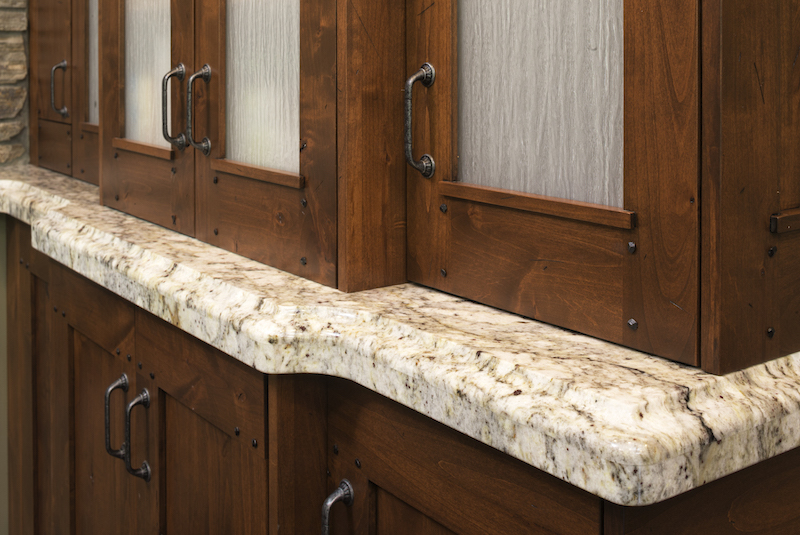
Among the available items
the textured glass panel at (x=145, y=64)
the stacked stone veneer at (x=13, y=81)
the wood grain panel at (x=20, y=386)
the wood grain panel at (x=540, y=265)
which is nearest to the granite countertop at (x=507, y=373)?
the wood grain panel at (x=540, y=265)

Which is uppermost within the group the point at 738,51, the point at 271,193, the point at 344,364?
the point at 738,51

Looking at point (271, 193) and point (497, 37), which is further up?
point (497, 37)

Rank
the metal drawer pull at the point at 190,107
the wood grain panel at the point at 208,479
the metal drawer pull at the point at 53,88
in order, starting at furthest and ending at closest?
the metal drawer pull at the point at 53,88
the metal drawer pull at the point at 190,107
the wood grain panel at the point at 208,479

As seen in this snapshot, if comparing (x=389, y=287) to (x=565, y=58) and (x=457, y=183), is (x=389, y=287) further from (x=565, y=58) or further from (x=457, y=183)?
(x=565, y=58)

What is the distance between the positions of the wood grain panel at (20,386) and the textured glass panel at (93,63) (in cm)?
33

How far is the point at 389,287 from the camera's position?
3.74 feet

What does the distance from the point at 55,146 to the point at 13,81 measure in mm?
261

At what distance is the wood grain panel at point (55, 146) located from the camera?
219 centimetres

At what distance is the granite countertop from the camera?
0.69m

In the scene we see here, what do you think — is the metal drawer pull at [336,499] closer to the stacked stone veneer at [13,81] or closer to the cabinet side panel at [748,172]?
the cabinet side panel at [748,172]

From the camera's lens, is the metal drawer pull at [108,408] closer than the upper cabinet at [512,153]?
No

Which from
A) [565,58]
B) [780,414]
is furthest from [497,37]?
[780,414]

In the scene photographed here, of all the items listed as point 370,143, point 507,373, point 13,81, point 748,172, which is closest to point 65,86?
point 13,81

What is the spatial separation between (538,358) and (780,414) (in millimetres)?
224
